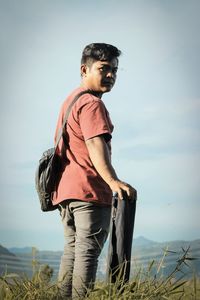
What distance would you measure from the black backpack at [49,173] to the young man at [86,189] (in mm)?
46

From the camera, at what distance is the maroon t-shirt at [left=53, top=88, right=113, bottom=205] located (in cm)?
328

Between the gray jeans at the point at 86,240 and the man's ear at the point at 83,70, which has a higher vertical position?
the man's ear at the point at 83,70

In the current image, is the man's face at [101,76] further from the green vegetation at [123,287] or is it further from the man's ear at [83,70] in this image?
the green vegetation at [123,287]

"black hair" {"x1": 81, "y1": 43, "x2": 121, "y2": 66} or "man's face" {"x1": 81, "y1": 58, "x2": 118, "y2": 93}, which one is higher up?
"black hair" {"x1": 81, "y1": 43, "x2": 121, "y2": 66}

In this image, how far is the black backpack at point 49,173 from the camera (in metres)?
3.50

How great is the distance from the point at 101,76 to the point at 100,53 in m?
0.15

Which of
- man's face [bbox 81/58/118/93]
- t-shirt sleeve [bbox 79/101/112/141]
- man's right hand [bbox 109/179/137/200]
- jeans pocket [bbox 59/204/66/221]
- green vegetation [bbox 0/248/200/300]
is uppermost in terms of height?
man's face [bbox 81/58/118/93]

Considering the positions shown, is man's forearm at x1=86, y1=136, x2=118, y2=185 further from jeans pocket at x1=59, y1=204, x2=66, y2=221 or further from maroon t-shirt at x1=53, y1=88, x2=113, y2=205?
jeans pocket at x1=59, y1=204, x2=66, y2=221

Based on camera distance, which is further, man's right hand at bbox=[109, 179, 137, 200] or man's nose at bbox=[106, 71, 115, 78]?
man's nose at bbox=[106, 71, 115, 78]

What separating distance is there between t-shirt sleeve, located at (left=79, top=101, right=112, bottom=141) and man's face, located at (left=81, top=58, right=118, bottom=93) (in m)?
0.21

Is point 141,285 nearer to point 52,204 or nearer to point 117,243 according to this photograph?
point 117,243

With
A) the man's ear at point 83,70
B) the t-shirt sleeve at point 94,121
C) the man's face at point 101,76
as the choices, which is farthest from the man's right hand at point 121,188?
the man's ear at point 83,70

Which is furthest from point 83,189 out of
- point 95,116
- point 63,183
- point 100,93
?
point 100,93

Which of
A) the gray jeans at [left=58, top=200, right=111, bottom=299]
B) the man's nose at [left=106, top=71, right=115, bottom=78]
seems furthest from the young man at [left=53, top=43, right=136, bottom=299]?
the man's nose at [left=106, top=71, right=115, bottom=78]
